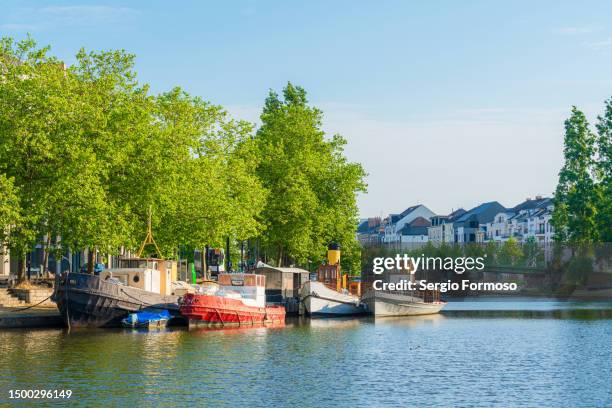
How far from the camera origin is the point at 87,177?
199ft

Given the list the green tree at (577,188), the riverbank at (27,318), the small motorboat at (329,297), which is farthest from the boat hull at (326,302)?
the green tree at (577,188)

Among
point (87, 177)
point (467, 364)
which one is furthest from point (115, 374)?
point (87, 177)

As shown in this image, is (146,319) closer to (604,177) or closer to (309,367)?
(309,367)

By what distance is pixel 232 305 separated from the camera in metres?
65.3

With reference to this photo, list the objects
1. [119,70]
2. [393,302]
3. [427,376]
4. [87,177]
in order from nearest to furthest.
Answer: [427,376]
[87,177]
[119,70]
[393,302]

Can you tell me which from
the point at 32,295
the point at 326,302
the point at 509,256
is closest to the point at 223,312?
the point at 32,295

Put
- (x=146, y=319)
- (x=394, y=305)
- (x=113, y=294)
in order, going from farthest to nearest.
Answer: (x=394, y=305) → (x=146, y=319) → (x=113, y=294)

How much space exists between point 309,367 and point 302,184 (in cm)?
5654

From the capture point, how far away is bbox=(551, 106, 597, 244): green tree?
397 feet

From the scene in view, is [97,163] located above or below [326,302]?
above

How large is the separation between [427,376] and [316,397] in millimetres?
7741

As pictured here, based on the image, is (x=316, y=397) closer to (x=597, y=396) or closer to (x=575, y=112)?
(x=597, y=396)

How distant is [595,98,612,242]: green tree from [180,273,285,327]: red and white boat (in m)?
60.8

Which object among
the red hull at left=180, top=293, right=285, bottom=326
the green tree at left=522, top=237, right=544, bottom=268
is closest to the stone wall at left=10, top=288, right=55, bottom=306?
the red hull at left=180, top=293, right=285, bottom=326
